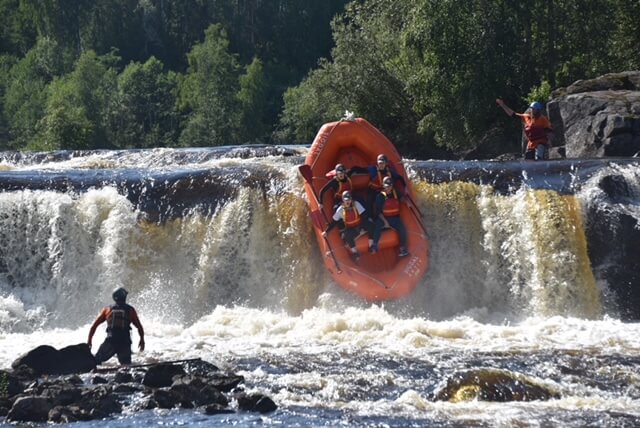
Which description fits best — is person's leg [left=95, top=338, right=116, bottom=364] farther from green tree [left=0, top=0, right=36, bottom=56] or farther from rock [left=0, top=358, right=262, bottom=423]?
green tree [left=0, top=0, right=36, bottom=56]

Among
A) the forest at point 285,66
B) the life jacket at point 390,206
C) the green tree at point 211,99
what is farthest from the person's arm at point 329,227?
the green tree at point 211,99

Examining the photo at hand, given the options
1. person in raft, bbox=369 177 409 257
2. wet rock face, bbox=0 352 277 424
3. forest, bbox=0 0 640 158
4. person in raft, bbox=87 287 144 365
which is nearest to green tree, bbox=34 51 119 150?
forest, bbox=0 0 640 158

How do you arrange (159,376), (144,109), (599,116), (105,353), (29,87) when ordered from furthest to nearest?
(29,87)
(144,109)
(599,116)
(105,353)
(159,376)

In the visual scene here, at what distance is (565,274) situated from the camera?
56.5 ft

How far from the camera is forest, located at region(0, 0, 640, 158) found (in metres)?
28.0

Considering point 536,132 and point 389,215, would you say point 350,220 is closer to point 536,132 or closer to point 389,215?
point 389,215

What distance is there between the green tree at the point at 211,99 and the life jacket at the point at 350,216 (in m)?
30.2

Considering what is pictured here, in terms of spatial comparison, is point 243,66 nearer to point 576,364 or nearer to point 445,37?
point 445,37

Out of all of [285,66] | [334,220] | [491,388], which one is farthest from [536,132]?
[285,66]

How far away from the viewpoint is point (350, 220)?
17234mm

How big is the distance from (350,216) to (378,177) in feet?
3.15

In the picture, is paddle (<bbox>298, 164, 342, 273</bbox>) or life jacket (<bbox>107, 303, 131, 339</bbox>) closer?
life jacket (<bbox>107, 303, 131, 339</bbox>)

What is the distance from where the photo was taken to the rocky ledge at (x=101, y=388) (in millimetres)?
11711

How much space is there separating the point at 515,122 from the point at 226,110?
73.1 ft
